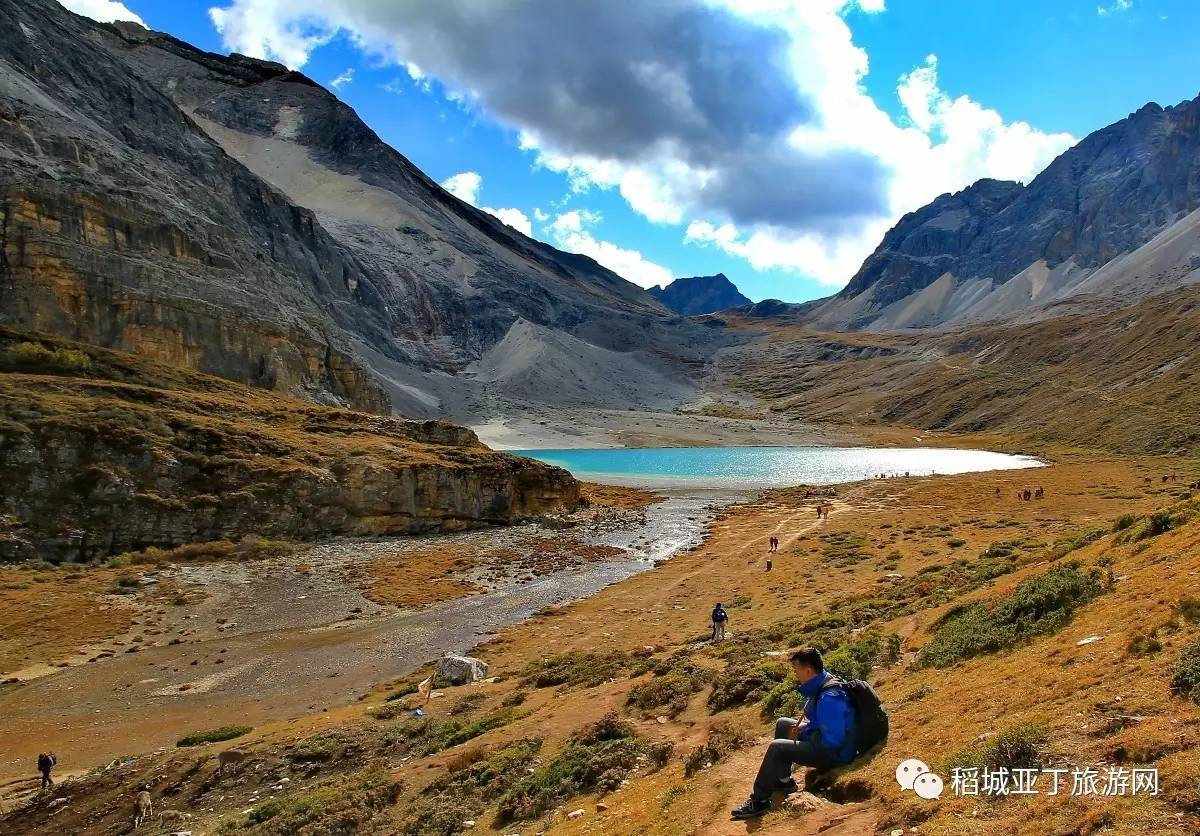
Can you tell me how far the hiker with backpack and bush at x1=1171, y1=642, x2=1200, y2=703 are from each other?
2.77m

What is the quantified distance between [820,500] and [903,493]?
26.7ft

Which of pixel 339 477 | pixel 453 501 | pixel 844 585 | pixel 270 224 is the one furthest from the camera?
pixel 270 224

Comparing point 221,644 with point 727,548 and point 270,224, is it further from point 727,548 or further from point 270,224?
point 270,224

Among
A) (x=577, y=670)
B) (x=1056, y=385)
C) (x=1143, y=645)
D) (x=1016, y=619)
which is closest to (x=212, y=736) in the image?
(x=577, y=670)

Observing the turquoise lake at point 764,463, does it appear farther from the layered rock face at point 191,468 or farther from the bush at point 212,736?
the bush at point 212,736

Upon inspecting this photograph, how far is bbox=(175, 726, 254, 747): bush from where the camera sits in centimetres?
1535

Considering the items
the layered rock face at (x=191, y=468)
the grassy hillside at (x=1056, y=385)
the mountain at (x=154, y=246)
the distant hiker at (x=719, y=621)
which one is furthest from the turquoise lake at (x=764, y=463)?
the distant hiker at (x=719, y=621)

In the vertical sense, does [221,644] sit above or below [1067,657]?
below

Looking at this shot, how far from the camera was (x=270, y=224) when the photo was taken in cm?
12288

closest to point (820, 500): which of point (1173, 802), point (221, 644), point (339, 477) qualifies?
point (339, 477)

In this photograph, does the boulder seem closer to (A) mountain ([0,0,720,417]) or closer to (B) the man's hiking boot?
(B) the man's hiking boot

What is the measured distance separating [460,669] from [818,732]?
1391cm

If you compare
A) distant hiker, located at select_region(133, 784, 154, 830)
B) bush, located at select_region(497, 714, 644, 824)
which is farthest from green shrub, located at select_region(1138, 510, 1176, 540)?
distant hiker, located at select_region(133, 784, 154, 830)

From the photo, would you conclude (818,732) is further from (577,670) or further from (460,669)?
(460,669)
